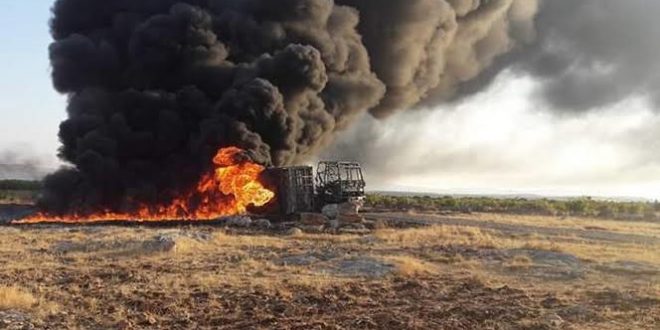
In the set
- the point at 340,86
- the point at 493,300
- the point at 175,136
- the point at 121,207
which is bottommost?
the point at 493,300

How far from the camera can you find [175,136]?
42812 mm

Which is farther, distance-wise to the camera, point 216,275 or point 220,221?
point 220,221

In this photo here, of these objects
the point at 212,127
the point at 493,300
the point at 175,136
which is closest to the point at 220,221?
the point at 212,127

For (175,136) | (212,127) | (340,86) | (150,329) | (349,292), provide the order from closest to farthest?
(150,329), (349,292), (212,127), (175,136), (340,86)

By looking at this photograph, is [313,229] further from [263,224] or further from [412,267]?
[412,267]

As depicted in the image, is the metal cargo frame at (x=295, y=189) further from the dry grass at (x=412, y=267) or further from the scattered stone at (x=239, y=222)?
the dry grass at (x=412, y=267)

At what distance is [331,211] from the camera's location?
1463 inches

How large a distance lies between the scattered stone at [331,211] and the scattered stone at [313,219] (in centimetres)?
73

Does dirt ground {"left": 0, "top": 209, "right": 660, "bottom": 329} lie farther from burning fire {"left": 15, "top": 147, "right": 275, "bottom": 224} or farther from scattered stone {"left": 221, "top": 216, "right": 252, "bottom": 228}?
burning fire {"left": 15, "top": 147, "right": 275, "bottom": 224}

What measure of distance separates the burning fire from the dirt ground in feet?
38.2

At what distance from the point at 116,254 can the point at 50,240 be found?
6.13m

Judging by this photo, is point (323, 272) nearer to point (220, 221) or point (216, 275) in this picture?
point (216, 275)

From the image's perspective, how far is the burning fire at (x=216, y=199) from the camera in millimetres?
39875

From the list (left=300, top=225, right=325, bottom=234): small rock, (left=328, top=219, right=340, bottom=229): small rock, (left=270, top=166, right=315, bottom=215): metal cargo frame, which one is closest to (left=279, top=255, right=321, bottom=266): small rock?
(left=300, top=225, right=325, bottom=234): small rock
